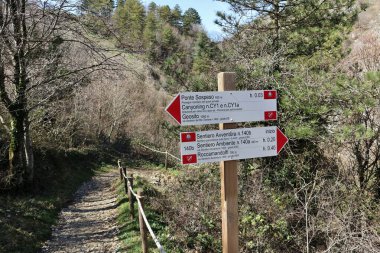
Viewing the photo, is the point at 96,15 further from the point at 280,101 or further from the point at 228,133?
the point at 228,133

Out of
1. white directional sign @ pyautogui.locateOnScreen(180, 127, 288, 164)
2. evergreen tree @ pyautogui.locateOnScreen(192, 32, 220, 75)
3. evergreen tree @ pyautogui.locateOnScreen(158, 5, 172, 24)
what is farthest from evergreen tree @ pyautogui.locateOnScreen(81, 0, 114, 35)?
evergreen tree @ pyautogui.locateOnScreen(158, 5, 172, 24)

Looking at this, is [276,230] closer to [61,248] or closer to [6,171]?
[61,248]

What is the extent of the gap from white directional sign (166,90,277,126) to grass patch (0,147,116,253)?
19.1 feet

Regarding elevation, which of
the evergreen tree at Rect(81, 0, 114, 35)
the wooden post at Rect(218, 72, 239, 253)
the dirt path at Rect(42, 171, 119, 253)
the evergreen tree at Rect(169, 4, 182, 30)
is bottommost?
the dirt path at Rect(42, 171, 119, 253)

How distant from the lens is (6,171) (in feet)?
35.7

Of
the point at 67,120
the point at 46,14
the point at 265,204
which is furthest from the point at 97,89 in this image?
the point at 265,204

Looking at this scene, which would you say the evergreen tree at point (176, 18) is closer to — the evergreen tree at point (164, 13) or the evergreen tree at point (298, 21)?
the evergreen tree at point (164, 13)

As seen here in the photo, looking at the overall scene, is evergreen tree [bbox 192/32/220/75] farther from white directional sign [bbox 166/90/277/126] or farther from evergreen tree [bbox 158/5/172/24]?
evergreen tree [bbox 158/5/172/24]

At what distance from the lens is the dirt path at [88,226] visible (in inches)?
301

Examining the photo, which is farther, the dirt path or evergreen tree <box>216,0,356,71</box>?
evergreen tree <box>216,0,356,71</box>

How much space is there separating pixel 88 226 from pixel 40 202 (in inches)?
85.5

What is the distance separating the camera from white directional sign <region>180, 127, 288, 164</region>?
3357mm

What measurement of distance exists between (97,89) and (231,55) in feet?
62.6

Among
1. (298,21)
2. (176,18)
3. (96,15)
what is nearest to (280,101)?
(298,21)
